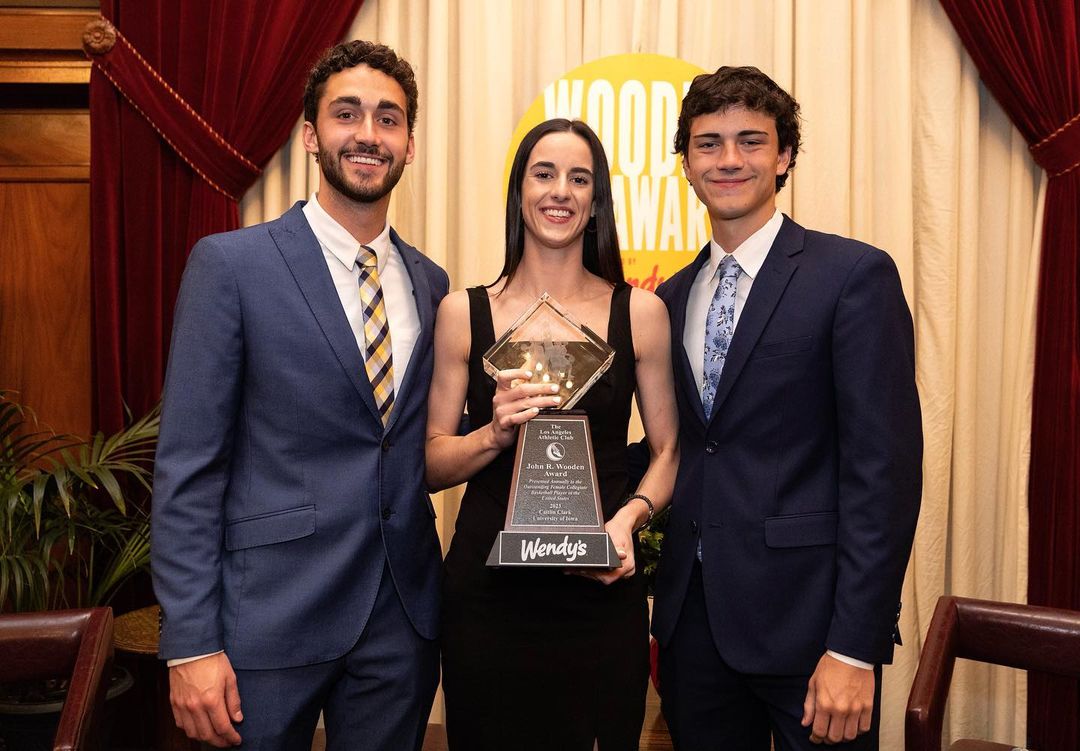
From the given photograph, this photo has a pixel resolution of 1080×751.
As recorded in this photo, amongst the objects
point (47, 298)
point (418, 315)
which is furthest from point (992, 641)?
point (47, 298)

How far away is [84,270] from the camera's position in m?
4.21

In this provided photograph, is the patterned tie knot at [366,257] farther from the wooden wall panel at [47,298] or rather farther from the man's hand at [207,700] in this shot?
the wooden wall panel at [47,298]

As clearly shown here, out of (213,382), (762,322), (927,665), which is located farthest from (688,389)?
(213,382)

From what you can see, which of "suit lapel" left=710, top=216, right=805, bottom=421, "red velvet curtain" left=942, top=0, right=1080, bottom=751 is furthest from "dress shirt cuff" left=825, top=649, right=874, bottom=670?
"red velvet curtain" left=942, top=0, right=1080, bottom=751

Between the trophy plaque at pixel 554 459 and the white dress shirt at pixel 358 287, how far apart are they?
0.20 m

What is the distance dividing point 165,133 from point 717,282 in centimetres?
270

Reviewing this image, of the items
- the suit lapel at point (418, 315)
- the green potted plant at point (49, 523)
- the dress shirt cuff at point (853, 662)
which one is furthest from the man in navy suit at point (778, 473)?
the green potted plant at point (49, 523)

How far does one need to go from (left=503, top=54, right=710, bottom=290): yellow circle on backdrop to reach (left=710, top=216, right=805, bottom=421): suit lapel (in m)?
1.92

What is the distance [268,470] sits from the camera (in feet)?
6.56

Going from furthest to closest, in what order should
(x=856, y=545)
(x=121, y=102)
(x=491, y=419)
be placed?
(x=121, y=102) < (x=491, y=419) < (x=856, y=545)

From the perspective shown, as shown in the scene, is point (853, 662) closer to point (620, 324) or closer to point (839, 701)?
point (839, 701)

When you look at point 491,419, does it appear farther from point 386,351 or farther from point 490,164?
point 490,164

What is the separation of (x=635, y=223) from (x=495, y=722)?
249 centimetres

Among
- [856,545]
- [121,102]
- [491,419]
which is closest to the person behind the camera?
[856,545]
